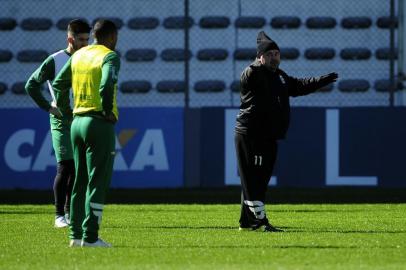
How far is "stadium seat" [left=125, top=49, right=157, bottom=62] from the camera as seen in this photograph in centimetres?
2128

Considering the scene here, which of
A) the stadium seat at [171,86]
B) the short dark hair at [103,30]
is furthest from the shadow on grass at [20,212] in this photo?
the stadium seat at [171,86]

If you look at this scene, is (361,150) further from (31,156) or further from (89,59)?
(89,59)

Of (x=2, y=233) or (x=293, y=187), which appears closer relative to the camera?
(x=2, y=233)

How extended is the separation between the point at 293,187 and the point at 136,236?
25.6ft

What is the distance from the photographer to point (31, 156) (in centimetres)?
1828

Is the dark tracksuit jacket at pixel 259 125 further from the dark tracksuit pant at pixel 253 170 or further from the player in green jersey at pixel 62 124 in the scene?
the player in green jersey at pixel 62 124

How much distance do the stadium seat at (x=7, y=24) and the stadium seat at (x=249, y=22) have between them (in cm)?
406

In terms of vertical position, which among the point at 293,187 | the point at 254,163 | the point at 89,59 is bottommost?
the point at 293,187

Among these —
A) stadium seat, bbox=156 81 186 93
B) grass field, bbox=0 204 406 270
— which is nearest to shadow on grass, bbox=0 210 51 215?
grass field, bbox=0 204 406 270

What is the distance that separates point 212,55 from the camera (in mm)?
21312

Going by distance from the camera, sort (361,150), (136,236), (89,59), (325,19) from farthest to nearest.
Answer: (325,19) → (361,150) → (136,236) → (89,59)

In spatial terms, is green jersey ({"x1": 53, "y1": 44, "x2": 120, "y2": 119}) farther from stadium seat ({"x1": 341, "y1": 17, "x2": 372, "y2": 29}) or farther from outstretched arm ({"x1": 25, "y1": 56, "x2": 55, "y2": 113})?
stadium seat ({"x1": 341, "y1": 17, "x2": 372, "y2": 29})

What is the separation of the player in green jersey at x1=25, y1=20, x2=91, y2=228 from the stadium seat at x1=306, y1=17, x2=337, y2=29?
10256mm

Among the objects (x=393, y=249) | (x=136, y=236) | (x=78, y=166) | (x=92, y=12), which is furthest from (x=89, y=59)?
(x=92, y=12)
